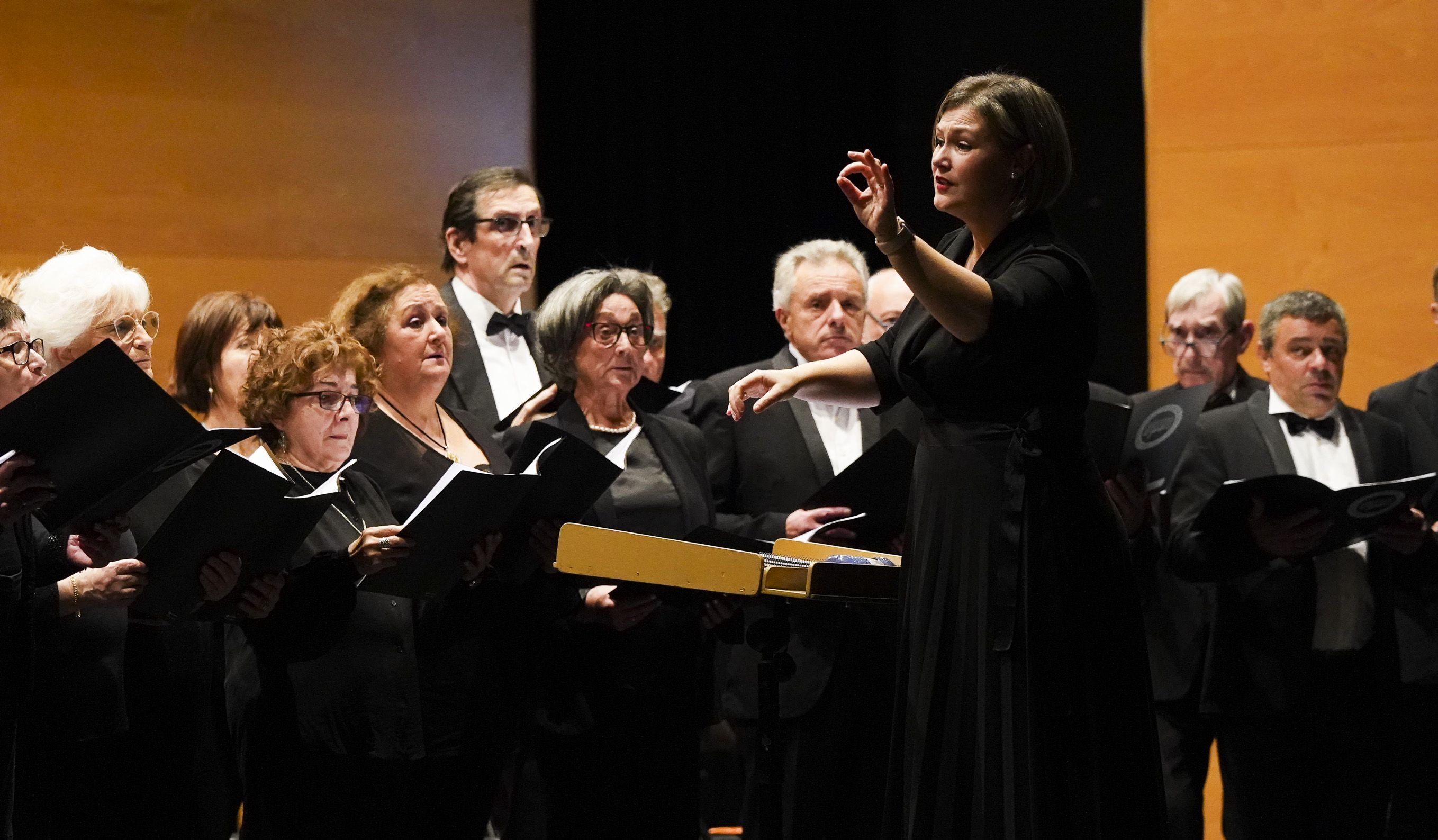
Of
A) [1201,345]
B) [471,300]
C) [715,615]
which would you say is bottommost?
[715,615]

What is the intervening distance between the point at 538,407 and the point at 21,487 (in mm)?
1508

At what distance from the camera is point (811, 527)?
307 centimetres

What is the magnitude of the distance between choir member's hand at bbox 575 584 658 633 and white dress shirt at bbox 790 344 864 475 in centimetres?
71

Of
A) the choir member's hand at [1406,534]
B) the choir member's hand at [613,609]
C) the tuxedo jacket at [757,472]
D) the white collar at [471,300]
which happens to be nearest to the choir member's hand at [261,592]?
the choir member's hand at [613,609]

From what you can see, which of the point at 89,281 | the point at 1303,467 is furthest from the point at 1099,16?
the point at 89,281

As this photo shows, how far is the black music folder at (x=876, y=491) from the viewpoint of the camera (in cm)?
290

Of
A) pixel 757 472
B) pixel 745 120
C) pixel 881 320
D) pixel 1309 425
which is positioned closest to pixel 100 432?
pixel 757 472

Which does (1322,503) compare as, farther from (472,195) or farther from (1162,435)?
(472,195)

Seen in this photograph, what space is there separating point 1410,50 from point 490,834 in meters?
4.03

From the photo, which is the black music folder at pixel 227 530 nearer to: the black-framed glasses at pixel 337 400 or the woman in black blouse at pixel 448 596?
the black-framed glasses at pixel 337 400

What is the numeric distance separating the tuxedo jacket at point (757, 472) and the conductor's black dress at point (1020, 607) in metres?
1.32

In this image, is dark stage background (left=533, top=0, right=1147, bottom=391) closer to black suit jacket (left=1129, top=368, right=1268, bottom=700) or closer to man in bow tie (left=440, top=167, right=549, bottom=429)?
man in bow tie (left=440, top=167, right=549, bottom=429)

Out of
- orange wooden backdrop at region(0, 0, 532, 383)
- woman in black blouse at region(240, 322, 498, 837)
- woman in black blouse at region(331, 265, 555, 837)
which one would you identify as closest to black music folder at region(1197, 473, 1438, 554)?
woman in black blouse at region(331, 265, 555, 837)

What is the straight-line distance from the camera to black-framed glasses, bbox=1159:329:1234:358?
4.19 m
